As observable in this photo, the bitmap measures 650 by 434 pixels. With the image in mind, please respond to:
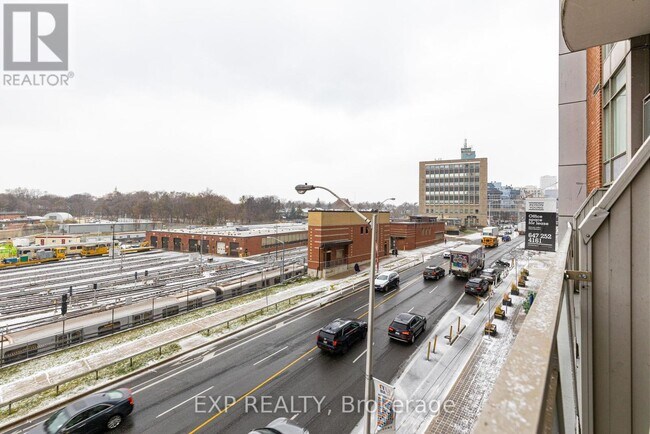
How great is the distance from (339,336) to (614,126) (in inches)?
546

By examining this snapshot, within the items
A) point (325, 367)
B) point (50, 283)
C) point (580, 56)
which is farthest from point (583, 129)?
point (50, 283)

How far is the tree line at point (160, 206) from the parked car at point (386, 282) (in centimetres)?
7934

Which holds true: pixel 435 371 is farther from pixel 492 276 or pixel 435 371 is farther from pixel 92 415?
pixel 492 276

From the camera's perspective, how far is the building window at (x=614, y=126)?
6484mm

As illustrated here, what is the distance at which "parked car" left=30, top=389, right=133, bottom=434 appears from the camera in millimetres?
10250

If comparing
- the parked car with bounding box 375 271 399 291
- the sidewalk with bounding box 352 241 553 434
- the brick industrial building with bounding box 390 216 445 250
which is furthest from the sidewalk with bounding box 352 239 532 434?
the brick industrial building with bounding box 390 216 445 250

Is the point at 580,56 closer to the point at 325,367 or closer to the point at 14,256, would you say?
the point at 325,367

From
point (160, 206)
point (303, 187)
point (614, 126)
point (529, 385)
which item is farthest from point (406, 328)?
point (160, 206)

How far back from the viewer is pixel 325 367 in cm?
1488

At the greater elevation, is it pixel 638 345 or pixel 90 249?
pixel 638 345

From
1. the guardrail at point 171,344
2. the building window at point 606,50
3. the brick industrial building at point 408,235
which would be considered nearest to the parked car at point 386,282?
the guardrail at point 171,344

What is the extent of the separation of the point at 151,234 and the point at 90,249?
1222cm

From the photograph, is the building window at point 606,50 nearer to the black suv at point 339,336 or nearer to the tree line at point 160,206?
the black suv at point 339,336

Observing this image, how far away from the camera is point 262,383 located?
13578 millimetres
